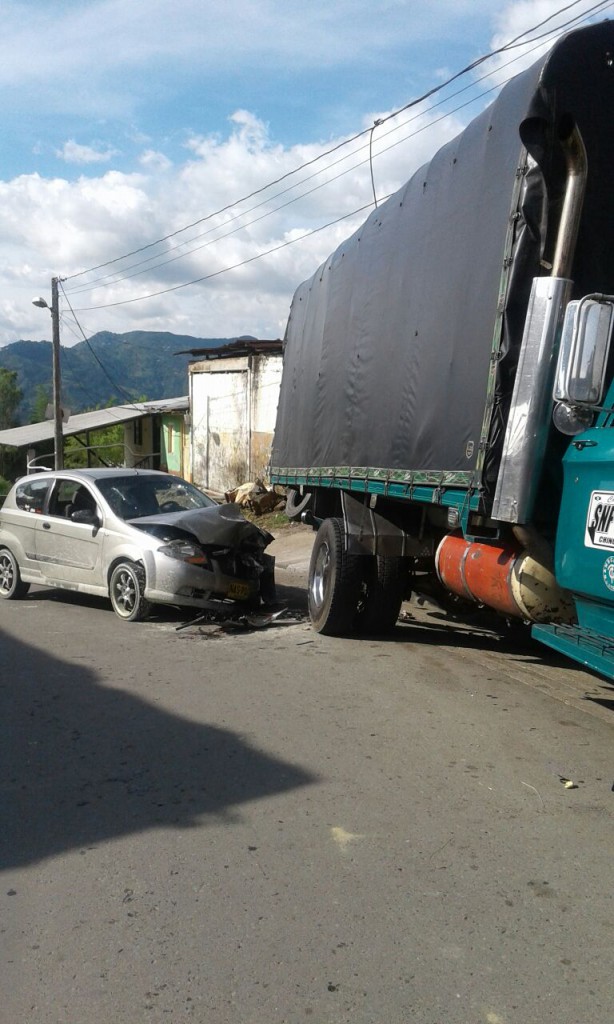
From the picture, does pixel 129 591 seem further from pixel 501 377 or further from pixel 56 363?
pixel 56 363

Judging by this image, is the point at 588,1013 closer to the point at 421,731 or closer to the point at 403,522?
the point at 421,731

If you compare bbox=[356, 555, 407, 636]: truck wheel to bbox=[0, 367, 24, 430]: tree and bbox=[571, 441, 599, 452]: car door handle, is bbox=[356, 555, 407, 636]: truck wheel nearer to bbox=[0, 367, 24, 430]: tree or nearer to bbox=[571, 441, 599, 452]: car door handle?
bbox=[571, 441, 599, 452]: car door handle

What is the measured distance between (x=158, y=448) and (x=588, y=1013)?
3636 centimetres

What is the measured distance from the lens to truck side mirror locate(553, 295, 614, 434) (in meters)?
4.55

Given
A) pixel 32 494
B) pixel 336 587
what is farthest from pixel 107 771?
pixel 32 494

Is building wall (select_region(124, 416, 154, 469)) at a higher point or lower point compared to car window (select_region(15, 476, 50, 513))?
higher

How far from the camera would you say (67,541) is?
32.5 ft

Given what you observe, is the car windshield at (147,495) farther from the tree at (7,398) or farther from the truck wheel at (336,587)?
the tree at (7,398)

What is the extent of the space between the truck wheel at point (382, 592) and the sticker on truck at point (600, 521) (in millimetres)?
3238

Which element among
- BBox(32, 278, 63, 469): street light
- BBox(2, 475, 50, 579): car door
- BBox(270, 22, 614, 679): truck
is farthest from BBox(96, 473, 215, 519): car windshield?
BBox(32, 278, 63, 469): street light

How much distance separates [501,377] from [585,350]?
0.90m

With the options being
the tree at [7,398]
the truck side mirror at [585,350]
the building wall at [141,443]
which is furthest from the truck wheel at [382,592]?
the tree at [7,398]

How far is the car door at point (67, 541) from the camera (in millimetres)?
9570

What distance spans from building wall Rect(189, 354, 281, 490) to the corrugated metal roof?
16.7ft
